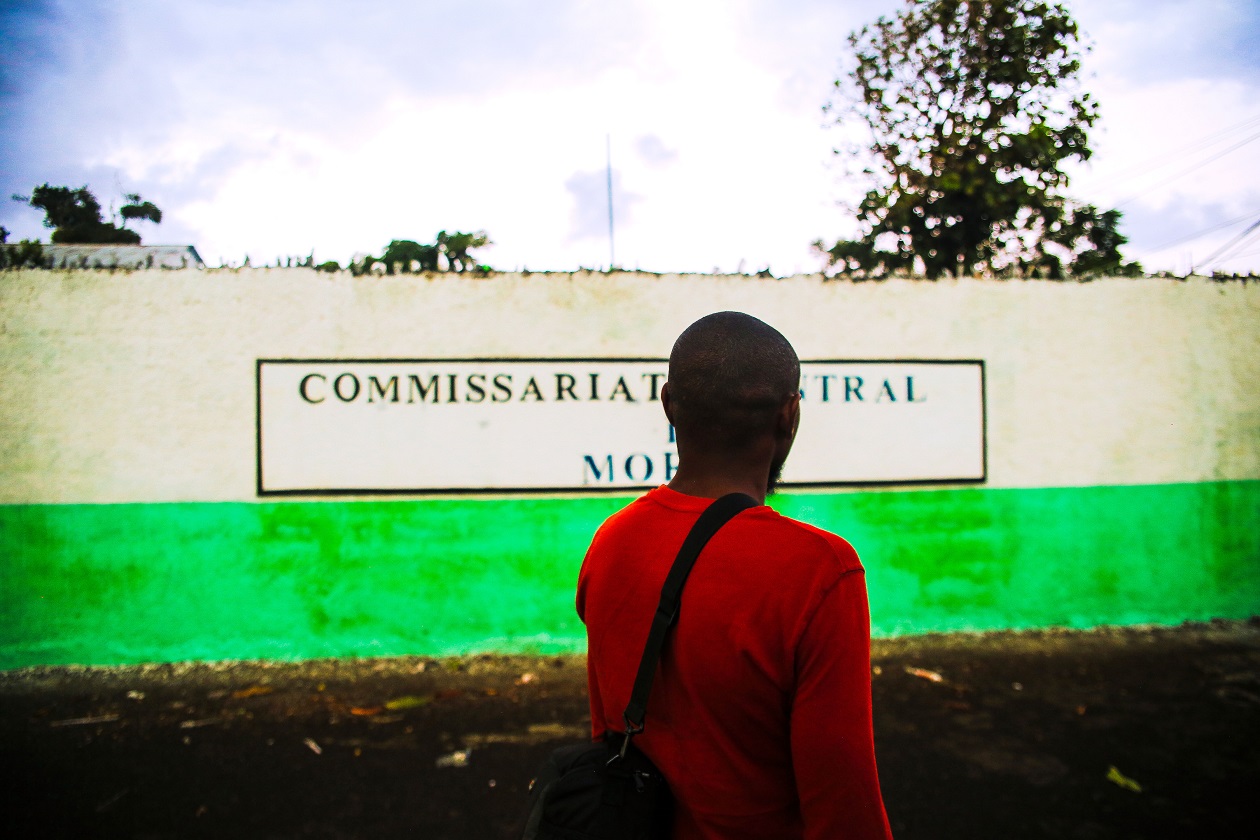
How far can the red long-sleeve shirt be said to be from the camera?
3.66 feet

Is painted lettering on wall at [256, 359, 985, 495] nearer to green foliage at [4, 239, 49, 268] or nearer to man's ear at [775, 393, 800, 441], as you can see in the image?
green foliage at [4, 239, 49, 268]

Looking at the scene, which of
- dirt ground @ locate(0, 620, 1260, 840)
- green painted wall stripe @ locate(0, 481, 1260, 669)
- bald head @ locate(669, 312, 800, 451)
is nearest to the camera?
bald head @ locate(669, 312, 800, 451)

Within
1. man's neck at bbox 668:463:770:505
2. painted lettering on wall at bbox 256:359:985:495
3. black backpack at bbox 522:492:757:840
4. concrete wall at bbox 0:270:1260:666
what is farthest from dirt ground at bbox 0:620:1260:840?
man's neck at bbox 668:463:770:505

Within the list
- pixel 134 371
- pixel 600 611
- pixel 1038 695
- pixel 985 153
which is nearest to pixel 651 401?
pixel 1038 695

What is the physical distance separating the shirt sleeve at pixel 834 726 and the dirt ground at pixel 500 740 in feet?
7.35

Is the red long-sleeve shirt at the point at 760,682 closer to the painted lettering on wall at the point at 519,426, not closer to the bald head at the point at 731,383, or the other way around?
the bald head at the point at 731,383

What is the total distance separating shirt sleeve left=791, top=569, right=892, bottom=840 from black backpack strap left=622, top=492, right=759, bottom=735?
201mm

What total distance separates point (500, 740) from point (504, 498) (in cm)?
160

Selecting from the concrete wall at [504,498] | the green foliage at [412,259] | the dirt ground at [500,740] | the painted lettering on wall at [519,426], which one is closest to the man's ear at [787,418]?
the dirt ground at [500,740]

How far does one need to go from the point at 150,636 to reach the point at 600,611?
4.61m

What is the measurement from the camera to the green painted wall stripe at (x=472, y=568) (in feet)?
15.3

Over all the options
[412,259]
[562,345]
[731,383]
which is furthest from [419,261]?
[731,383]

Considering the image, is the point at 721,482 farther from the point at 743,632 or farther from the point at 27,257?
the point at 27,257

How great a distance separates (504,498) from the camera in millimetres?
4922
